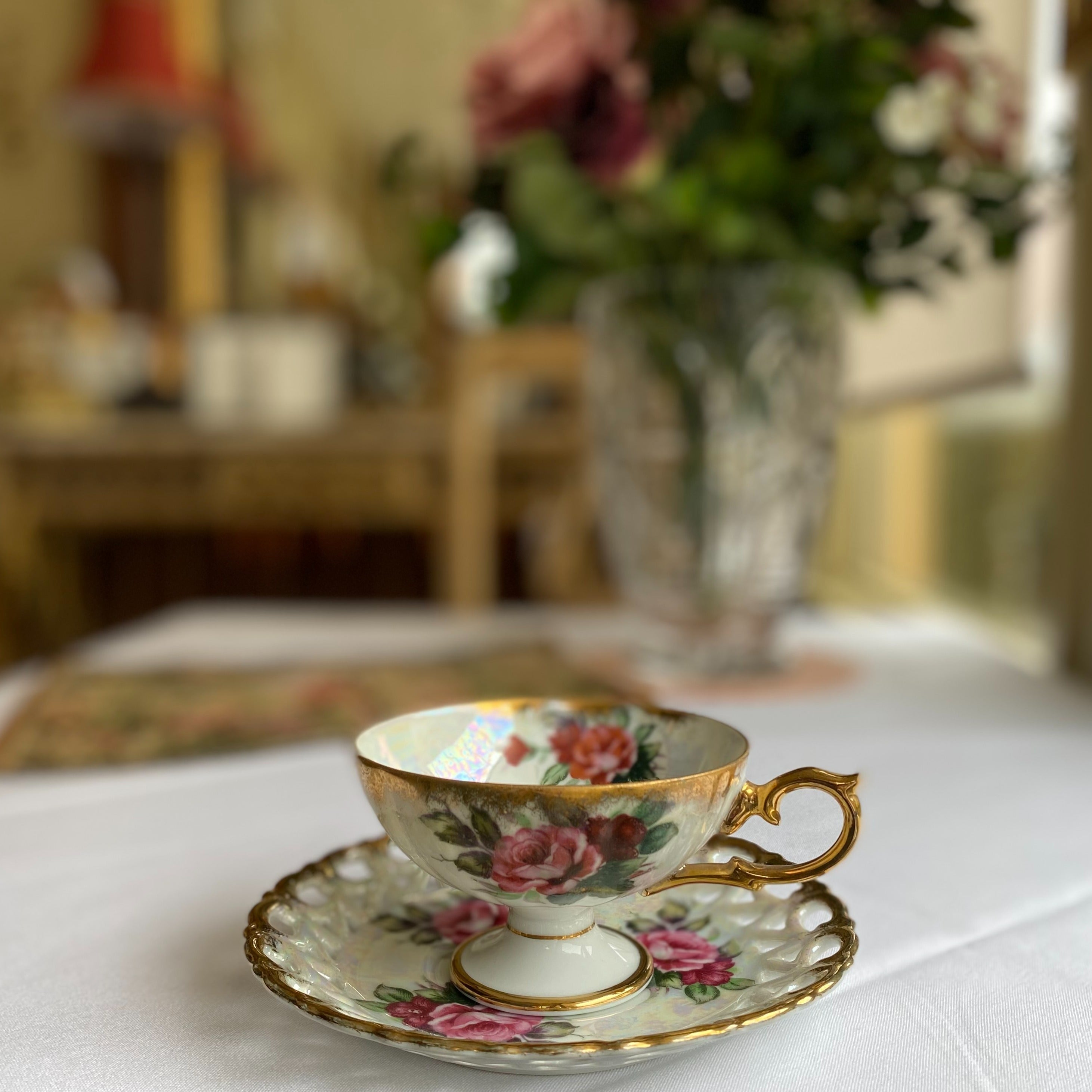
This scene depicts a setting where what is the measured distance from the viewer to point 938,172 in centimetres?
66

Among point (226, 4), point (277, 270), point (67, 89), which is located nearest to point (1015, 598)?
point (277, 270)

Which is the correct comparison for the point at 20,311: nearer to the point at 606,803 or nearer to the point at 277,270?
the point at 277,270

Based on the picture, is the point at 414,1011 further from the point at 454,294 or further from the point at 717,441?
the point at 454,294

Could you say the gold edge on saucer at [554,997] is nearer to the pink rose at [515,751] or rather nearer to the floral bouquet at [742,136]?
the pink rose at [515,751]

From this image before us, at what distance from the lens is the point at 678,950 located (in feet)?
0.94

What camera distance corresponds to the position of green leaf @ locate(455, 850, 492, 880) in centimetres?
26

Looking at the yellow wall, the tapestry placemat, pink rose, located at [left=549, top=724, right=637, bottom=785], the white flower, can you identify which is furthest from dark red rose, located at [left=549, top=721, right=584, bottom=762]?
the yellow wall

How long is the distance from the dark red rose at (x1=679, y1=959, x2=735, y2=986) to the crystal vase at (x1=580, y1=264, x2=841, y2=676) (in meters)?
0.44

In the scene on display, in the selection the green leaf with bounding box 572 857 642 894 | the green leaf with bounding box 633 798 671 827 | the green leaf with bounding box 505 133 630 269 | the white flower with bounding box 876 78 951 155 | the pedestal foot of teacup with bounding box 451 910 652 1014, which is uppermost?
the white flower with bounding box 876 78 951 155

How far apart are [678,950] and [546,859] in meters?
0.06

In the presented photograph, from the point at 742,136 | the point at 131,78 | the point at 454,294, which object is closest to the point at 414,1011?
the point at 742,136

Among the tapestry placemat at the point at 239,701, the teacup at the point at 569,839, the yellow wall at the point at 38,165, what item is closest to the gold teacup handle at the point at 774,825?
the teacup at the point at 569,839

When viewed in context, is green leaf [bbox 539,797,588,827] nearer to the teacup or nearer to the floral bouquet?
the teacup

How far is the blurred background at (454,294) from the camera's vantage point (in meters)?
0.68
